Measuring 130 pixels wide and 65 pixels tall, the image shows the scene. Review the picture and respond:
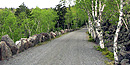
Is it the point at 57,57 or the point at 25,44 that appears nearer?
the point at 57,57

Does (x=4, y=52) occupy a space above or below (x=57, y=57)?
above

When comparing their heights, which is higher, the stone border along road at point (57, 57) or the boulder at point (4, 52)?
the boulder at point (4, 52)

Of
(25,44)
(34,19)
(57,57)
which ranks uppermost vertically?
(34,19)

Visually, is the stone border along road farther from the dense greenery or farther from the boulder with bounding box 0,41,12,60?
the dense greenery

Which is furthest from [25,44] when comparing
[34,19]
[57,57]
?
[34,19]

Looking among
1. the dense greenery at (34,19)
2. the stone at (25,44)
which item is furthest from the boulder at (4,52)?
the dense greenery at (34,19)

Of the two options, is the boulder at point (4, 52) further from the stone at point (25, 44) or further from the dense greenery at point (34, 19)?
the dense greenery at point (34, 19)

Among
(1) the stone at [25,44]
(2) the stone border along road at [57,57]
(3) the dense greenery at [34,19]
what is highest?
(3) the dense greenery at [34,19]

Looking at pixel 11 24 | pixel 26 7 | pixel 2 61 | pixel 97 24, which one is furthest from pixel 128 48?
pixel 26 7

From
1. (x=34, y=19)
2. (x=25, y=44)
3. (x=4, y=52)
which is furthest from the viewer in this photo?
(x=34, y=19)

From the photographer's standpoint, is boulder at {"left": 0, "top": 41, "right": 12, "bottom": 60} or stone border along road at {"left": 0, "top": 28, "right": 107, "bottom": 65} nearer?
stone border along road at {"left": 0, "top": 28, "right": 107, "bottom": 65}

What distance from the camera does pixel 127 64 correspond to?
25.3ft

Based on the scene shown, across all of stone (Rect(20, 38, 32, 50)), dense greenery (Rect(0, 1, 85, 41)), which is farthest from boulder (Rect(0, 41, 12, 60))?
dense greenery (Rect(0, 1, 85, 41))

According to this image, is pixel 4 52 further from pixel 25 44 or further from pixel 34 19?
pixel 34 19
